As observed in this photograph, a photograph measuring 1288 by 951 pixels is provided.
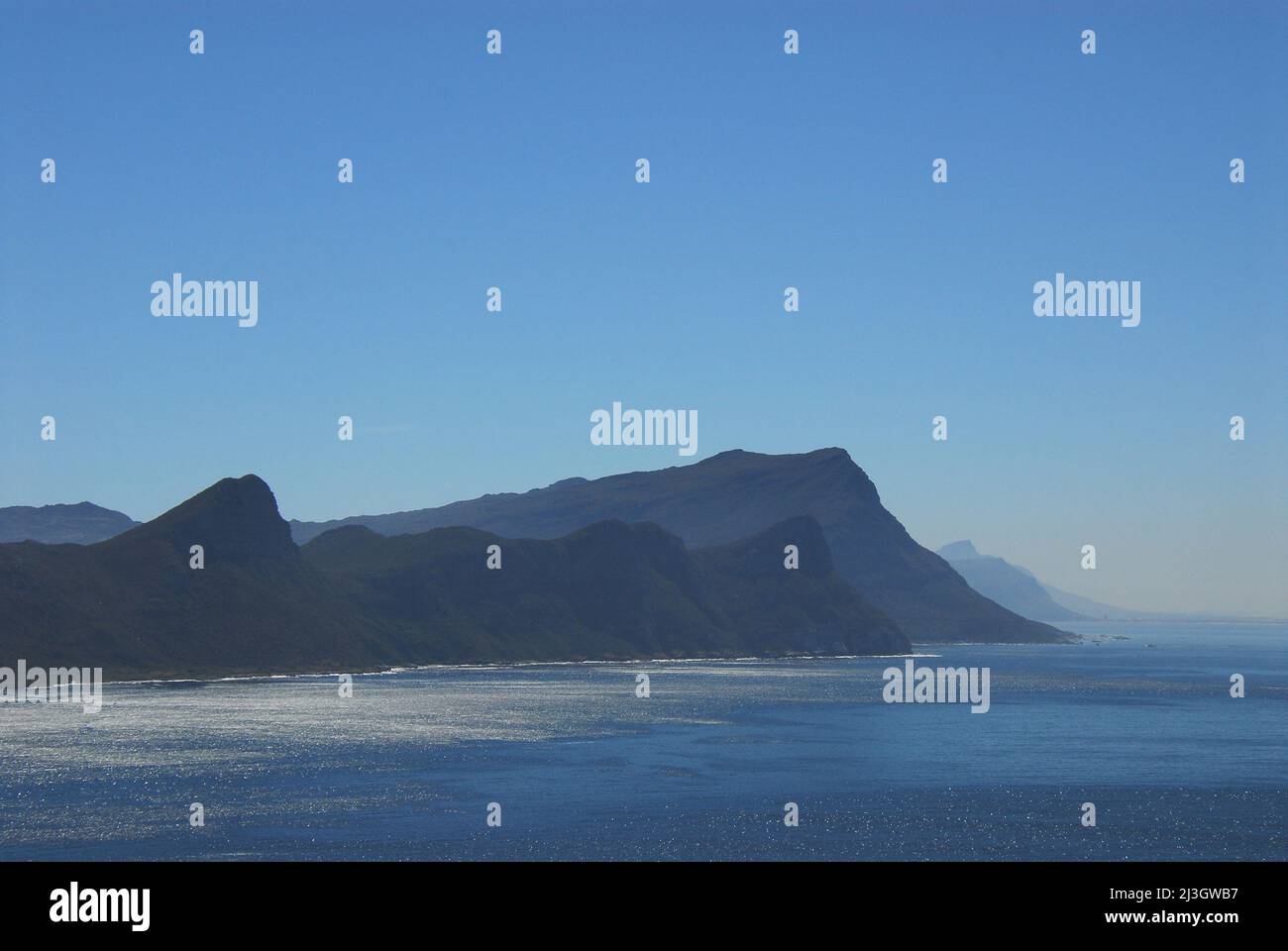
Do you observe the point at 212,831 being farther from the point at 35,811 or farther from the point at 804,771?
the point at 804,771
